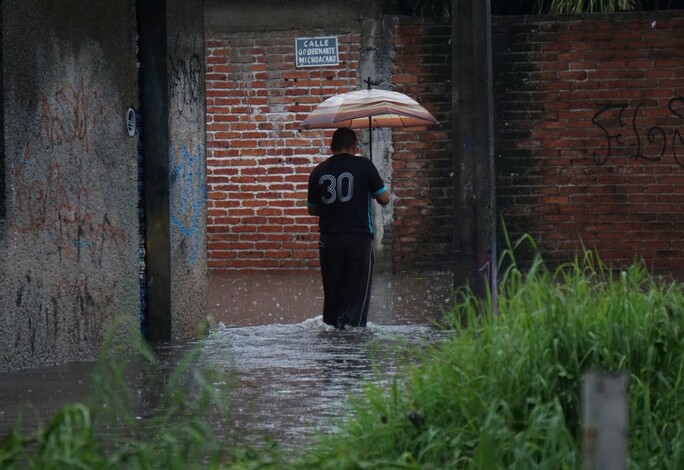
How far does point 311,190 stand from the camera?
1212 centimetres

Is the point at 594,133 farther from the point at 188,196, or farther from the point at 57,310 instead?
the point at 57,310

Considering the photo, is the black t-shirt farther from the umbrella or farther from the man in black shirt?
the umbrella

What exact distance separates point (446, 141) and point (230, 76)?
9.44ft

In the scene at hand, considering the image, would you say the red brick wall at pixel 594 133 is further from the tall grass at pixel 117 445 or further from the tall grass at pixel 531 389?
the tall grass at pixel 117 445

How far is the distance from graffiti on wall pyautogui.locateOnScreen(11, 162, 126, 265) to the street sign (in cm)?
865

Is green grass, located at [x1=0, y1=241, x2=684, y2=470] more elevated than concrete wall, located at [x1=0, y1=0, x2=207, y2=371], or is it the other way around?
concrete wall, located at [x1=0, y1=0, x2=207, y2=371]

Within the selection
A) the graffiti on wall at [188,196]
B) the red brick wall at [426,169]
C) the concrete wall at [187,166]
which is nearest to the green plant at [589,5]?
the red brick wall at [426,169]

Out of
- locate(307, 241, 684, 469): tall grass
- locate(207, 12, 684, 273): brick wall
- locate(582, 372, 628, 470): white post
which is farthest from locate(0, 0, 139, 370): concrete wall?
locate(207, 12, 684, 273): brick wall

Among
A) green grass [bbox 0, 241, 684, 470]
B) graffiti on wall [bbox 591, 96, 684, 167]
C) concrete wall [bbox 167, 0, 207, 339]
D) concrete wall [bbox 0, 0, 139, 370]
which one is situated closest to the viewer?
green grass [bbox 0, 241, 684, 470]

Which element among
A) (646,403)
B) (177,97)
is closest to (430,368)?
(646,403)

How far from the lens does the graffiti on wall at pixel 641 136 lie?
18500 mm

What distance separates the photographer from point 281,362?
958 centimetres

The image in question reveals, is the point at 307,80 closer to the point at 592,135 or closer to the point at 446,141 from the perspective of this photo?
the point at 446,141

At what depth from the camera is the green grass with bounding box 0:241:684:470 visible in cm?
515
